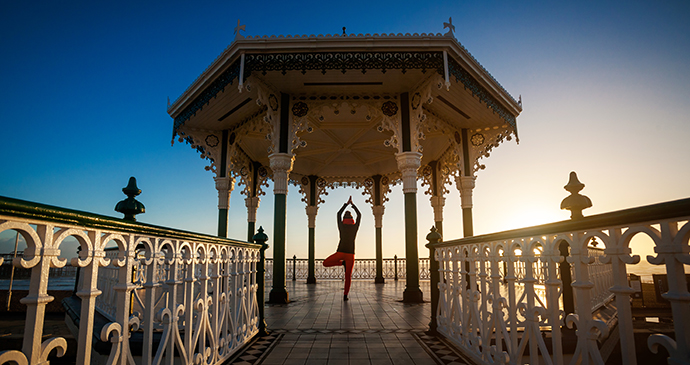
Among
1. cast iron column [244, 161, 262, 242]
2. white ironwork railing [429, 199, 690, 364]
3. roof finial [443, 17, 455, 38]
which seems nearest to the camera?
white ironwork railing [429, 199, 690, 364]

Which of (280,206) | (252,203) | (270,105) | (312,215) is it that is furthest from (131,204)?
(312,215)

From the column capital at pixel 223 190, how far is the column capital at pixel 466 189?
21.2 feet

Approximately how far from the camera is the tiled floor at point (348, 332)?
11.8 ft

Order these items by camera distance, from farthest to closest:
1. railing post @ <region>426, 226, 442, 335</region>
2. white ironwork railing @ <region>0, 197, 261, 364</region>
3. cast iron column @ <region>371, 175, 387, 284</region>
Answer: cast iron column @ <region>371, 175, 387, 284</region>, railing post @ <region>426, 226, 442, 335</region>, white ironwork railing @ <region>0, 197, 261, 364</region>

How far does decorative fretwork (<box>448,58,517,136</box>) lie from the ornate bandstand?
0.02m

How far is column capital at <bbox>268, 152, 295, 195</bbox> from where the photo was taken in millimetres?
7867

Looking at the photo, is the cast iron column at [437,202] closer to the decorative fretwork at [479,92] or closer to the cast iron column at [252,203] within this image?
the decorative fretwork at [479,92]

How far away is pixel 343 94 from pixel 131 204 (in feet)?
21.7

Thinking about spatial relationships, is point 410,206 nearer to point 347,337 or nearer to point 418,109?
point 418,109

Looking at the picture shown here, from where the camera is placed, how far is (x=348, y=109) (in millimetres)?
8797

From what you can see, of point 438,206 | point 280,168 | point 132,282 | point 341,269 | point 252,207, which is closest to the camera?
point 132,282

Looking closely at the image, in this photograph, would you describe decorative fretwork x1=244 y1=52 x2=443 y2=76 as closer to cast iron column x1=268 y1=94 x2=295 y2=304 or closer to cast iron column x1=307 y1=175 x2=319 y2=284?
cast iron column x1=268 y1=94 x2=295 y2=304

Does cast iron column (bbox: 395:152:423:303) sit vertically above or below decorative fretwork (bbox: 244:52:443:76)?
below

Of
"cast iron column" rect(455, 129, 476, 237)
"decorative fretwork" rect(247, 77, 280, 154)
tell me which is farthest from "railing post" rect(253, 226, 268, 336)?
"cast iron column" rect(455, 129, 476, 237)
